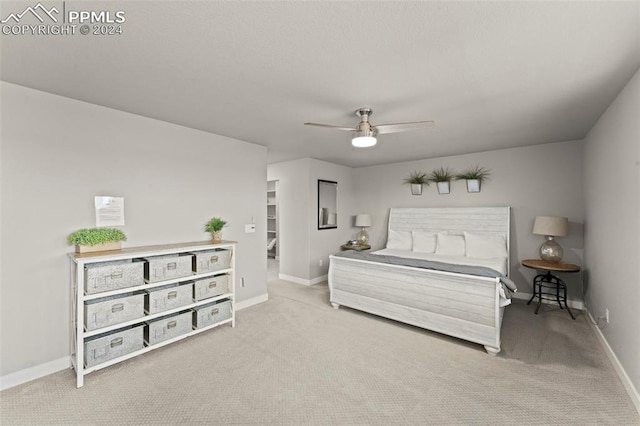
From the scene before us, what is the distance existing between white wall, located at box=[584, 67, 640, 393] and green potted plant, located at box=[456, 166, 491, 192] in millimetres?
1479

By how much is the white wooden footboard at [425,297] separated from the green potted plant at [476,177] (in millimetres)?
2466

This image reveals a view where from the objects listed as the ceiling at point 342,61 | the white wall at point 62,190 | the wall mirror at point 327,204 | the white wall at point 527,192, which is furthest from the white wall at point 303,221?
the ceiling at point 342,61

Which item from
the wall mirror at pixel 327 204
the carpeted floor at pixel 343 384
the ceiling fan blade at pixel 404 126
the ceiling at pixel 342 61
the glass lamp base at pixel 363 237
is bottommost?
the carpeted floor at pixel 343 384

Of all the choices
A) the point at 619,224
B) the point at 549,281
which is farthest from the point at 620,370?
the point at 549,281

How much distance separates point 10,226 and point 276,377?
251 cm

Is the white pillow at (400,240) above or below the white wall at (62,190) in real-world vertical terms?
below

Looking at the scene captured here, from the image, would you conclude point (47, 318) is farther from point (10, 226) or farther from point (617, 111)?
point (617, 111)

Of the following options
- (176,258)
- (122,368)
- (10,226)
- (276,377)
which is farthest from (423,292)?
(10,226)

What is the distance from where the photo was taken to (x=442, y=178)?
5.08 m

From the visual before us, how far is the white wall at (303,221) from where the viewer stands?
5.27 m

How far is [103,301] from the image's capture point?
2424 millimetres

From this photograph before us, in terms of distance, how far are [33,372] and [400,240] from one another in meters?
5.01

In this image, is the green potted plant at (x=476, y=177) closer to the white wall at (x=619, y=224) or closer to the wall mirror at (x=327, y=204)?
the white wall at (x=619, y=224)

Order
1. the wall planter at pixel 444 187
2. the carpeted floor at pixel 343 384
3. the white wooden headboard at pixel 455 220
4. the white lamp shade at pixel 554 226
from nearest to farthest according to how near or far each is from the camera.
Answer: the carpeted floor at pixel 343 384 < the white lamp shade at pixel 554 226 < the white wooden headboard at pixel 455 220 < the wall planter at pixel 444 187
